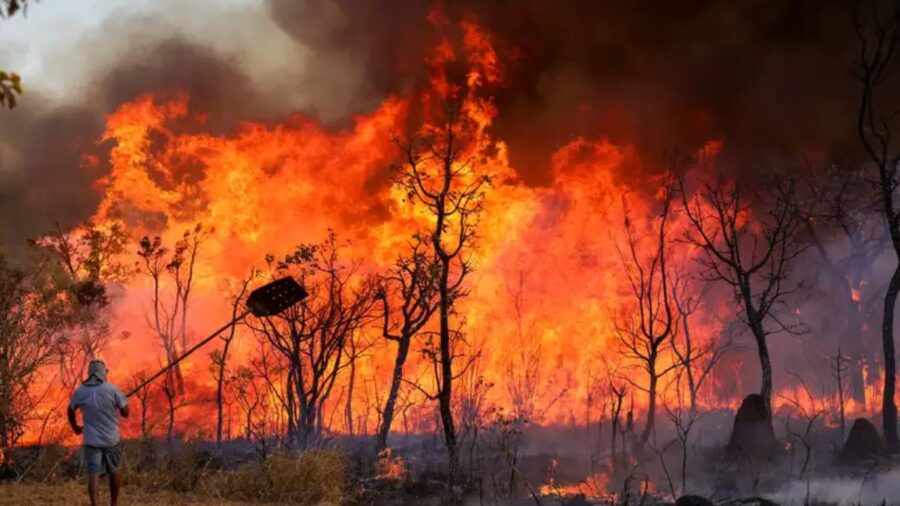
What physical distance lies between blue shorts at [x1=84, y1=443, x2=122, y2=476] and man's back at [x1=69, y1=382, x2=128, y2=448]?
0.43 ft

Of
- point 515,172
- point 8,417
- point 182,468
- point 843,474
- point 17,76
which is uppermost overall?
point 515,172

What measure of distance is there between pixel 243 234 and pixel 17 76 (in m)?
33.7

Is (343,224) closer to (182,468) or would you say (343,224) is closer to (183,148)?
(183,148)

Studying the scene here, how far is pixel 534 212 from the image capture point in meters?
36.9

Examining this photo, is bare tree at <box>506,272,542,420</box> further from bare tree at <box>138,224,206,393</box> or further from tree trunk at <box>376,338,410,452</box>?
bare tree at <box>138,224,206,393</box>

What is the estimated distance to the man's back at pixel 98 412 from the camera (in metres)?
12.3

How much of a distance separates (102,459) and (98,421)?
0.73 meters

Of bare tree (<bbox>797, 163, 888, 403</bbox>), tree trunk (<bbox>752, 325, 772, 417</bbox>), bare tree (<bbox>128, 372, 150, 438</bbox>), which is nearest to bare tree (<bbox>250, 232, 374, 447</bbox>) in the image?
bare tree (<bbox>128, 372, 150, 438</bbox>)

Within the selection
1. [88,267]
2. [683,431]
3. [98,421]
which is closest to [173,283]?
[88,267]

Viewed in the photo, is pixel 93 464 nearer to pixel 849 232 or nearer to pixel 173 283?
pixel 173 283

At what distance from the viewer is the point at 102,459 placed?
12531mm

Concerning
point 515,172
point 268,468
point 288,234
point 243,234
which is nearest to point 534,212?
point 515,172

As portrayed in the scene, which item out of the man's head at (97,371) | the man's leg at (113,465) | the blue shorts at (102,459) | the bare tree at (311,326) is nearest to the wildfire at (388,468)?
the bare tree at (311,326)

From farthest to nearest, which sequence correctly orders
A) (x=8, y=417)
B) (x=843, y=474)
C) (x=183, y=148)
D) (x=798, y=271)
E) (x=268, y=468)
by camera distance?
(x=798, y=271), (x=183, y=148), (x=843, y=474), (x=8, y=417), (x=268, y=468)
